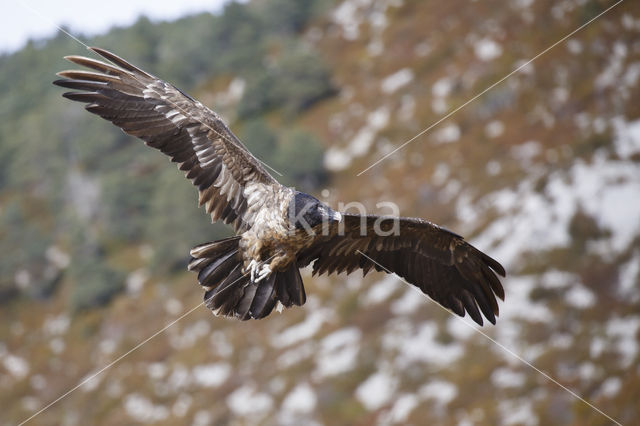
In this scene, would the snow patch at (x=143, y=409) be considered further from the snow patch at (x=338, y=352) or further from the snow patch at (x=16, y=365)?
the snow patch at (x=16, y=365)

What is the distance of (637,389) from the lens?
21.9m

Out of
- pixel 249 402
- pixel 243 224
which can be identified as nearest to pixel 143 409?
pixel 249 402

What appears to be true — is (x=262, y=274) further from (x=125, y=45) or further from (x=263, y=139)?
(x=125, y=45)

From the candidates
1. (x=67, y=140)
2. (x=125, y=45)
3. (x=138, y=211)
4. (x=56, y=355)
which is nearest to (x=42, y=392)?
(x=56, y=355)

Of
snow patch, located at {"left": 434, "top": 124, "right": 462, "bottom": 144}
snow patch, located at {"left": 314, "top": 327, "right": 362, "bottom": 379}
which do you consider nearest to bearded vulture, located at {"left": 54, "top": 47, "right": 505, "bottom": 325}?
snow patch, located at {"left": 314, "top": 327, "right": 362, "bottom": 379}

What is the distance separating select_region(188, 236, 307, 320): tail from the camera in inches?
358

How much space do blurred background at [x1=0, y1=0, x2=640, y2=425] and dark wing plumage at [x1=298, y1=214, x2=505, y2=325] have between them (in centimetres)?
151

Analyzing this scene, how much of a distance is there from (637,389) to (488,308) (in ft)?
46.5

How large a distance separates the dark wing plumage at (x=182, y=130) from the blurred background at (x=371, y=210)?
2.16 meters

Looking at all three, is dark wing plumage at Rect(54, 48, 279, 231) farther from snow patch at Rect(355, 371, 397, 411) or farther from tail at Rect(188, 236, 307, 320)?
snow patch at Rect(355, 371, 397, 411)

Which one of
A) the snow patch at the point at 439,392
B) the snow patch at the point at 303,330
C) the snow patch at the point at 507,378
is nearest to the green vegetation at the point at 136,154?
the snow patch at the point at 303,330

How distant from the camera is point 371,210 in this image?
36.5 metres

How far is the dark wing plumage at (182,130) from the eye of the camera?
9.28 metres

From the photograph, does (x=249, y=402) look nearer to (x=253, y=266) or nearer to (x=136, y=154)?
(x=253, y=266)
